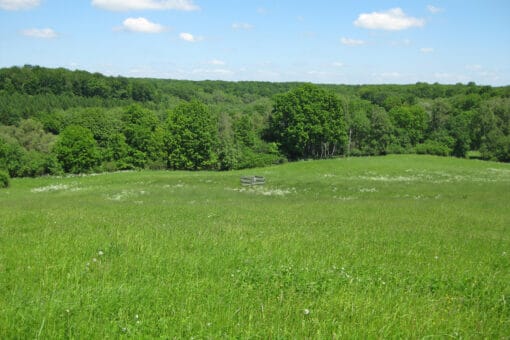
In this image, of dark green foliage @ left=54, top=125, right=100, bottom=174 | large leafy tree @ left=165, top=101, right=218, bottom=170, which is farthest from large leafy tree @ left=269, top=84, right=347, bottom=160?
dark green foliage @ left=54, top=125, right=100, bottom=174

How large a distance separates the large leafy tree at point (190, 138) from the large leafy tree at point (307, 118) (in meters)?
15.1

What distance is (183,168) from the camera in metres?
77.0

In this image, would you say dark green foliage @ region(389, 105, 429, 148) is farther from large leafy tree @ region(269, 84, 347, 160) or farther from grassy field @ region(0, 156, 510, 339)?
grassy field @ region(0, 156, 510, 339)

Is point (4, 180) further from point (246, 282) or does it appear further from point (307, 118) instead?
point (246, 282)

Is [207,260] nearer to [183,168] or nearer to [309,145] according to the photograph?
[183,168]

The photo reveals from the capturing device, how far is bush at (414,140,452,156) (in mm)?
82188

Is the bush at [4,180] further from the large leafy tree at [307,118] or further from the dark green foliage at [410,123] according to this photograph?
the dark green foliage at [410,123]

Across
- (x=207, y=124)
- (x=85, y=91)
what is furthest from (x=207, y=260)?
(x=85, y=91)

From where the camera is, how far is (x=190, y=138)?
74.2 meters

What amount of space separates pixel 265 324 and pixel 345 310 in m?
1.17

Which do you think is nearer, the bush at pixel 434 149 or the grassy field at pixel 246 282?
the grassy field at pixel 246 282

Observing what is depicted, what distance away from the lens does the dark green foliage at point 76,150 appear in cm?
6906

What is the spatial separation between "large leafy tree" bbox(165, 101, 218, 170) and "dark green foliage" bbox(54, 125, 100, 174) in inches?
556

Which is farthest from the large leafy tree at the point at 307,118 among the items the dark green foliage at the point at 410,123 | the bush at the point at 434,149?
the dark green foliage at the point at 410,123
